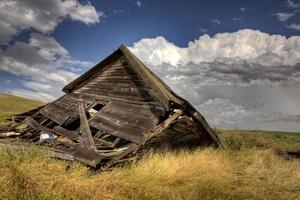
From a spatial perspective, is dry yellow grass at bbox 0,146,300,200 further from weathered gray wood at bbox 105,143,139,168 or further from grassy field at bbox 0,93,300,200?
weathered gray wood at bbox 105,143,139,168

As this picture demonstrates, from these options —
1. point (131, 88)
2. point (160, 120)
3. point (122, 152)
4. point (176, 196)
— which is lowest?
point (176, 196)

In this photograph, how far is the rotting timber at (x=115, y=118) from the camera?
906cm

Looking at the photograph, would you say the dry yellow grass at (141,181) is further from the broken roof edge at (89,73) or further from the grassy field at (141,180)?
the broken roof edge at (89,73)

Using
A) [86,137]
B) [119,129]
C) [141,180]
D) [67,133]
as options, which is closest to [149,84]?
[119,129]

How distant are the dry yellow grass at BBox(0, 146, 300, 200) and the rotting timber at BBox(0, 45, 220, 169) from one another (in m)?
0.73

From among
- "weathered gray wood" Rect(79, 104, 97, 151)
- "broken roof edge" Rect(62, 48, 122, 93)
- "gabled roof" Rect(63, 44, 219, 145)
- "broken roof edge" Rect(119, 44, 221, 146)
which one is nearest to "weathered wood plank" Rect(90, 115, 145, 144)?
"weathered gray wood" Rect(79, 104, 97, 151)

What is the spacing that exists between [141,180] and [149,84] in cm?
399

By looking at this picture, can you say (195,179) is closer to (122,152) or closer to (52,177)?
(122,152)

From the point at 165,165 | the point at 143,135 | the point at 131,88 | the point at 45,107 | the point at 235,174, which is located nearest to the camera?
the point at 165,165

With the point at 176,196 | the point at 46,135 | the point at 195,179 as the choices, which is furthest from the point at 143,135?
the point at 46,135

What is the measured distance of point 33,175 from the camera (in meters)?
6.46

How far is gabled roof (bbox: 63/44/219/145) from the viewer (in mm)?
9750

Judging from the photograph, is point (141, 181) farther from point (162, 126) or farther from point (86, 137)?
point (86, 137)

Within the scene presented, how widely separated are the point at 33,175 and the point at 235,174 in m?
5.82
